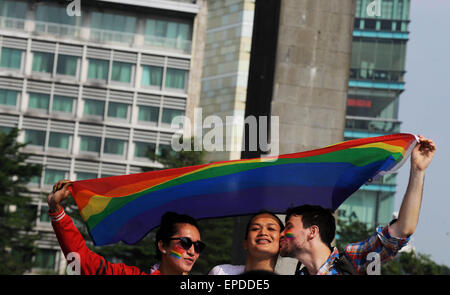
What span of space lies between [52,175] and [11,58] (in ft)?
36.1

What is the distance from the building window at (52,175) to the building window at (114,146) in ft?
14.0

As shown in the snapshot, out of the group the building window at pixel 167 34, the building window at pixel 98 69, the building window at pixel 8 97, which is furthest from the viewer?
the building window at pixel 167 34

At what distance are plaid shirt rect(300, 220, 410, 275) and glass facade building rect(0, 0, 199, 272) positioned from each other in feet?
227

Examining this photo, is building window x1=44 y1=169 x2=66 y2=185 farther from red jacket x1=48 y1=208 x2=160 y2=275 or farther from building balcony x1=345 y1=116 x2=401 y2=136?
red jacket x1=48 y1=208 x2=160 y2=275

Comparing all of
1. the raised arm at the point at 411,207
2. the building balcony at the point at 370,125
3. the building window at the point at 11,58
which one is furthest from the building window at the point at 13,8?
the raised arm at the point at 411,207

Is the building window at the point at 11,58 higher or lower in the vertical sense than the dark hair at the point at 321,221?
higher

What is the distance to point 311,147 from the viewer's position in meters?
13.8

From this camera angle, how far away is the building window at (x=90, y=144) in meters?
76.6

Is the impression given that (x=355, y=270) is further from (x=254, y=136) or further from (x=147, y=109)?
(x=147, y=109)

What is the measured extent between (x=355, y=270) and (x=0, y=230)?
157ft

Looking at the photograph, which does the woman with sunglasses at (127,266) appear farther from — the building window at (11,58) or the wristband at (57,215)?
the building window at (11,58)

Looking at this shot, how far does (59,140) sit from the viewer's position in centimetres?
7631

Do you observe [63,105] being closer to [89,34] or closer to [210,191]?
[89,34]

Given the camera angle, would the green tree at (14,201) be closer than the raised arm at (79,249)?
No
